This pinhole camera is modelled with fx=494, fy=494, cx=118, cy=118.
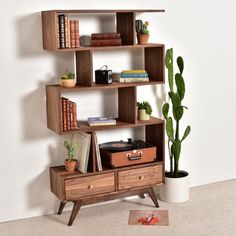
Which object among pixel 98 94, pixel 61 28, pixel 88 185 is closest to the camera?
pixel 61 28

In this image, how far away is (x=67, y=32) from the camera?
3223mm

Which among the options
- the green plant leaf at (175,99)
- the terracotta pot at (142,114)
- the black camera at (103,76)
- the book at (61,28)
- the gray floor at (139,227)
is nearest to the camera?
the book at (61,28)

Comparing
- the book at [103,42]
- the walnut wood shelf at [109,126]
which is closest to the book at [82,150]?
the walnut wood shelf at [109,126]

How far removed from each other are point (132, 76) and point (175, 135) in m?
0.66

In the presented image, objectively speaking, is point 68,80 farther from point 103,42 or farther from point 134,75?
point 134,75

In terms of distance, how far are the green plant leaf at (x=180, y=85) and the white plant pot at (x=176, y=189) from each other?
637 millimetres

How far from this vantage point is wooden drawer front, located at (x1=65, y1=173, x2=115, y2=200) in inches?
133

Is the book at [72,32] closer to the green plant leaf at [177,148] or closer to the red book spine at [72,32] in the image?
the red book spine at [72,32]

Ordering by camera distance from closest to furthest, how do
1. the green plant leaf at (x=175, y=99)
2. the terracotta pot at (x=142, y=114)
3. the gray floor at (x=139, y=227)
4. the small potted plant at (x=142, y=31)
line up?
the gray floor at (x=139, y=227), the small potted plant at (x=142, y=31), the terracotta pot at (x=142, y=114), the green plant leaf at (x=175, y=99)

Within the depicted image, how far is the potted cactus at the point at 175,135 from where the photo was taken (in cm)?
372

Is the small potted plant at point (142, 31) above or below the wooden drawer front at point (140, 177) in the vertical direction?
above

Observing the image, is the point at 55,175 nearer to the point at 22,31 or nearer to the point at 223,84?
the point at 22,31

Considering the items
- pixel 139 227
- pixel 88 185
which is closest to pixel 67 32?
pixel 88 185

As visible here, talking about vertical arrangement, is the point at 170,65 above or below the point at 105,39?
below
